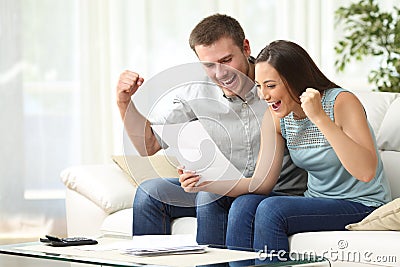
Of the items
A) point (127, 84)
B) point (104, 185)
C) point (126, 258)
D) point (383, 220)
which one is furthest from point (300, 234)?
point (104, 185)

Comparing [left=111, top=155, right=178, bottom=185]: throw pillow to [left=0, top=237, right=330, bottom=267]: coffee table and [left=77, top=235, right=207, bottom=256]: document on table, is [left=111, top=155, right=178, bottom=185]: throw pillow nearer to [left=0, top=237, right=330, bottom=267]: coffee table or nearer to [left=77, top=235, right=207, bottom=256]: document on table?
[left=77, top=235, right=207, bottom=256]: document on table

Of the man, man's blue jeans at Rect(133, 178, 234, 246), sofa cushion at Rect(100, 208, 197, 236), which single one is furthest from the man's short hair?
sofa cushion at Rect(100, 208, 197, 236)

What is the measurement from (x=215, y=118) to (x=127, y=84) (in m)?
0.28

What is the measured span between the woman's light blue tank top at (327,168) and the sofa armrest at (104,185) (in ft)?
2.56

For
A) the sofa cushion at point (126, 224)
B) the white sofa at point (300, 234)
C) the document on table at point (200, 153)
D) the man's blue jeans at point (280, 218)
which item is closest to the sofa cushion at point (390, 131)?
the white sofa at point (300, 234)

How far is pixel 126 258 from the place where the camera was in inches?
76.0

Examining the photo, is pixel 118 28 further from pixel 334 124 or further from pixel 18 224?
pixel 334 124

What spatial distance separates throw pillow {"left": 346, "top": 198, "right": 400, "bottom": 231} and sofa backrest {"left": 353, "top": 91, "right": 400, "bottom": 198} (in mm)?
468

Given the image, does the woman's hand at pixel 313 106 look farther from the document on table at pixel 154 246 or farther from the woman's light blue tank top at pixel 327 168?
the document on table at pixel 154 246

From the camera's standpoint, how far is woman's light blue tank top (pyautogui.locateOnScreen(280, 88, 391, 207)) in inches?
92.8

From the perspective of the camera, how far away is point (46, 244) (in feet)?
7.27

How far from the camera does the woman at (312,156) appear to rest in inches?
87.1

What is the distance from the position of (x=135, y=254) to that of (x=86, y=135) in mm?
2394

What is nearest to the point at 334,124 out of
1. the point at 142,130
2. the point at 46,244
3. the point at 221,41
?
the point at 221,41
